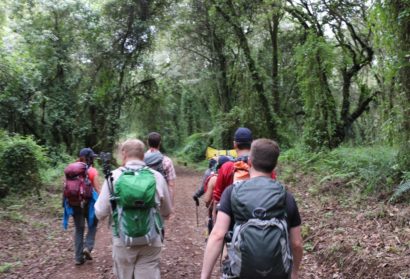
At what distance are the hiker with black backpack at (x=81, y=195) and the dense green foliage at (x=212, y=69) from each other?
622 centimetres

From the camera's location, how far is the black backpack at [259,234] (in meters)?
2.81

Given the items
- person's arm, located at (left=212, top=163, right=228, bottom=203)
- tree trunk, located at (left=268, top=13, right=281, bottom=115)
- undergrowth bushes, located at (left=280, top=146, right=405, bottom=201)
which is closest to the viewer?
person's arm, located at (left=212, top=163, right=228, bottom=203)

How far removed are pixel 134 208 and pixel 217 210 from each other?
96cm

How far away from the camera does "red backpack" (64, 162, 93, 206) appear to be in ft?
23.8

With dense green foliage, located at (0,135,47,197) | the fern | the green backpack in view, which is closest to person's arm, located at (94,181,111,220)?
the green backpack

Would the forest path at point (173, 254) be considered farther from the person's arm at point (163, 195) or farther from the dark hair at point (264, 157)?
the dark hair at point (264, 157)

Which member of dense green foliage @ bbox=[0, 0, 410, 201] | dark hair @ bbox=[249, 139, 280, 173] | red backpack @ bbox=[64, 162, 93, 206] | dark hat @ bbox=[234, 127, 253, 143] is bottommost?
red backpack @ bbox=[64, 162, 93, 206]

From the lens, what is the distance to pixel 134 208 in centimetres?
427

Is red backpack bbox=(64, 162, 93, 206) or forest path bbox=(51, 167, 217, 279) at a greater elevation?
red backpack bbox=(64, 162, 93, 206)

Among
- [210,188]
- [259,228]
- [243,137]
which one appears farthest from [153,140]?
[259,228]

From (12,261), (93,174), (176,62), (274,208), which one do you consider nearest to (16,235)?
(12,261)

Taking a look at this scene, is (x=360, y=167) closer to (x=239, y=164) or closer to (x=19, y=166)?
(x=239, y=164)

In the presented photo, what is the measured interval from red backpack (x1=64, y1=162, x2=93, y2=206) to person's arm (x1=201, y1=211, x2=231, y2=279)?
15.2ft

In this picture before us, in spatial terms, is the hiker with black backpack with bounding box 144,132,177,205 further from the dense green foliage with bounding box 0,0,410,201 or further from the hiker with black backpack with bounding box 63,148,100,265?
the dense green foliage with bounding box 0,0,410,201
